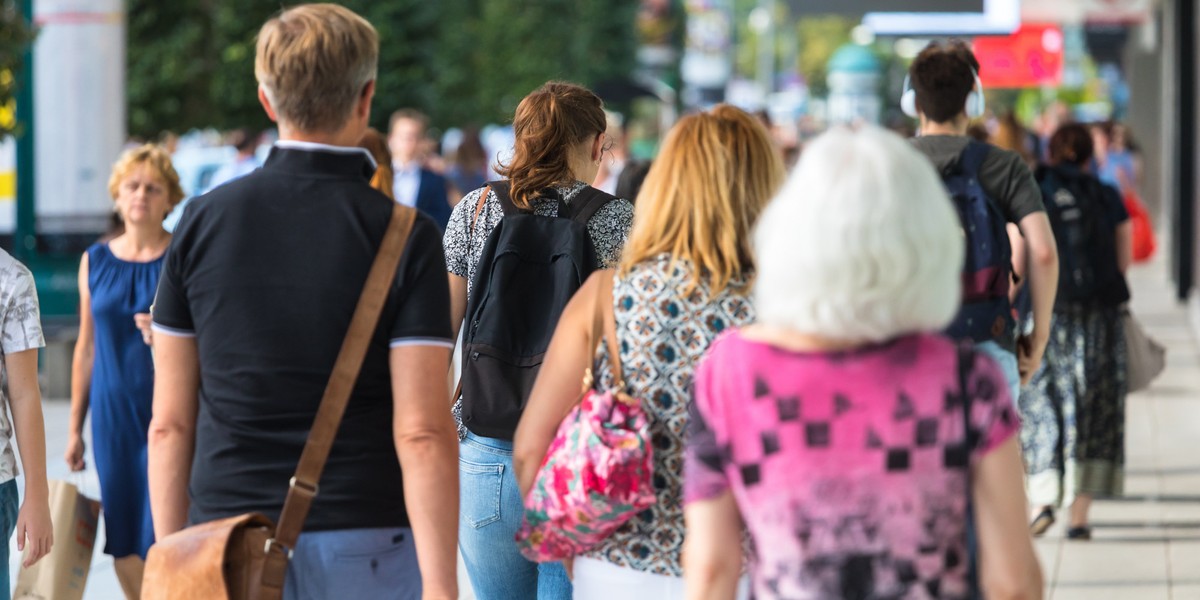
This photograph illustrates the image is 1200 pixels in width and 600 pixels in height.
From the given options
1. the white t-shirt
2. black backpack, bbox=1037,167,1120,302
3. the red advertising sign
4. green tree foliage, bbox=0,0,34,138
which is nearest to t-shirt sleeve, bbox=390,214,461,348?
the white t-shirt

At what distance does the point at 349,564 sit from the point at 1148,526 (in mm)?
5947

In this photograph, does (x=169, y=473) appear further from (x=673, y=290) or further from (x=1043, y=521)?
(x=1043, y=521)

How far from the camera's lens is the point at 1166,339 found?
16094 millimetres

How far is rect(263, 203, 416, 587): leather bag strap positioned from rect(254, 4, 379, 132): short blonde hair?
23 cm

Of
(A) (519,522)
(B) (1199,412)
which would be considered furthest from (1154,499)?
(A) (519,522)

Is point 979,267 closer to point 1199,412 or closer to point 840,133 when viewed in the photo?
point 840,133

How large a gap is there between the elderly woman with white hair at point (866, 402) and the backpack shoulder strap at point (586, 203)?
1.56m

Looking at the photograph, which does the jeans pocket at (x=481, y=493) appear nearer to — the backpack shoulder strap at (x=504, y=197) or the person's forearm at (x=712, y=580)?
the backpack shoulder strap at (x=504, y=197)

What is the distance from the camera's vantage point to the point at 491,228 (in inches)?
164

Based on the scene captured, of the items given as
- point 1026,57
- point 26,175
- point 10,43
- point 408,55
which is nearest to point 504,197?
point 10,43

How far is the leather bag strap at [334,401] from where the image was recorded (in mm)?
2857

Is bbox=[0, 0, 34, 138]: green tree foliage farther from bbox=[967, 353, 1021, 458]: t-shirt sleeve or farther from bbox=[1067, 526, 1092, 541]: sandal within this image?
bbox=[967, 353, 1021, 458]: t-shirt sleeve

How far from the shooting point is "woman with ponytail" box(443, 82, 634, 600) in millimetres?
3965

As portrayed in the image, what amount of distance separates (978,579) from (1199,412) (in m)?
9.78
